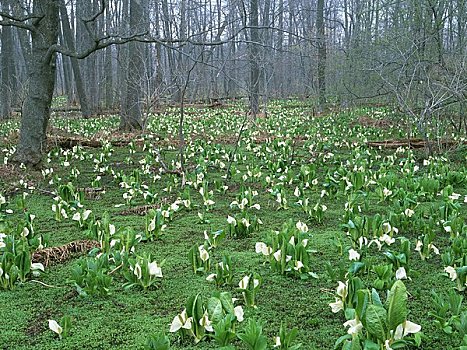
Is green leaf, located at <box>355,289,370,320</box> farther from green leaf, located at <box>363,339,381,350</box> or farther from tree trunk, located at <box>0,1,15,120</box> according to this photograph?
tree trunk, located at <box>0,1,15,120</box>

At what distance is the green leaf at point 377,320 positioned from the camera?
229 cm

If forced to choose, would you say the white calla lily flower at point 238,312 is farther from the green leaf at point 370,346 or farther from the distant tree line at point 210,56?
the distant tree line at point 210,56

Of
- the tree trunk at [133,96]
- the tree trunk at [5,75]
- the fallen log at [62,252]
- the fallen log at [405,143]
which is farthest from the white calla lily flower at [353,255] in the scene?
the tree trunk at [5,75]

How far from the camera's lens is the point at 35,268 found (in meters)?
3.47

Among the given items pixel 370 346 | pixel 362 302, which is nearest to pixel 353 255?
pixel 362 302

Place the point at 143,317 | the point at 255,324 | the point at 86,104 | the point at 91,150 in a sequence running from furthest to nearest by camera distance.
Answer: the point at 86,104
the point at 91,150
the point at 143,317
the point at 255,324

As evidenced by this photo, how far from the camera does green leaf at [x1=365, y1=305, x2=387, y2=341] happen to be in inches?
90.3

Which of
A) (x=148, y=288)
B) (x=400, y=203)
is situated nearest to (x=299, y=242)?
(x=148, y=288)

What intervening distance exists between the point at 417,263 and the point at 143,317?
2.07 m

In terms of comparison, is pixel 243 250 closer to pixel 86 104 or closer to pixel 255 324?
pixel 255 324

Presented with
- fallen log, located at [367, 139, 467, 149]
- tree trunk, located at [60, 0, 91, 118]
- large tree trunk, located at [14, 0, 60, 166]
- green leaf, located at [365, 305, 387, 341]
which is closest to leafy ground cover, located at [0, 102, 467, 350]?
green leaf, located at [365, 305, 387, 341]

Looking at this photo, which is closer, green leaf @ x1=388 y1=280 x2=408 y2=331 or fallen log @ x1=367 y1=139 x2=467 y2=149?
green leaf @ x1=388 y1=280 x2=408 y2=331

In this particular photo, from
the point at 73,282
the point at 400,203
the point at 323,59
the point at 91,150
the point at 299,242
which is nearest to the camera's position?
the point at 73,282

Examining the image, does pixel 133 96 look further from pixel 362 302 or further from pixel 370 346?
pixel 370 346
